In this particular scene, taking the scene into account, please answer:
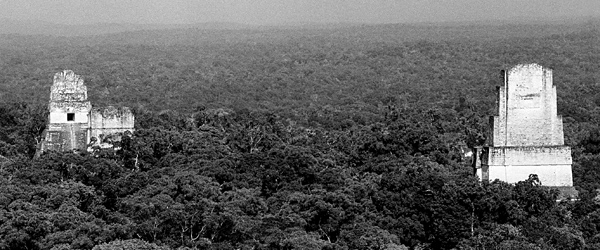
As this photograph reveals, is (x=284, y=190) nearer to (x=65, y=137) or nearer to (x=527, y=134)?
(x=527, y=134)

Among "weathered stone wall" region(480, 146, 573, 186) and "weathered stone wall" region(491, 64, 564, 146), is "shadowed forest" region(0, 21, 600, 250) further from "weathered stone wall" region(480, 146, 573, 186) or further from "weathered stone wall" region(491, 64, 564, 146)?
"weathered stone wall" region(491, 64, 564, 146)

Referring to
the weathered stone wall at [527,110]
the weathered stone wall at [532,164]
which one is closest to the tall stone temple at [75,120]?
the weathered stone wall at [532,164]

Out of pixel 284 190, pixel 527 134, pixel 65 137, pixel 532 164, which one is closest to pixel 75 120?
pixel 65 137

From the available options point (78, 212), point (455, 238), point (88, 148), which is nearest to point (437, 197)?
point (455, 238)

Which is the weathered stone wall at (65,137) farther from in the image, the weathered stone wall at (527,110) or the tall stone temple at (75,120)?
the weathered stone wall at (527,110)

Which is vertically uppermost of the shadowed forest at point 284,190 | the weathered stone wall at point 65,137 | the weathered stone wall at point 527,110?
the weathered stone wall at point 527,110

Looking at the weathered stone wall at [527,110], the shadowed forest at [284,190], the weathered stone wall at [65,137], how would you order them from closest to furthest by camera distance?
1. the shadowed forest at [284,190]
2. the weathered stone wall at [527,110]
3. the weathered stone wall at [65,137]
